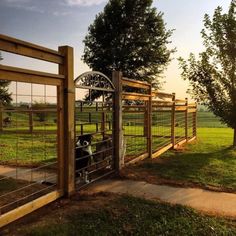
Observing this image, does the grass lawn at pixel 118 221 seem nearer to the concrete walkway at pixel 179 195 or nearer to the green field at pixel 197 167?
the concrete walkway at pixel 179 195

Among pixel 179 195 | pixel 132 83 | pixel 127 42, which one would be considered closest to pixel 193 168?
pixel 132 83

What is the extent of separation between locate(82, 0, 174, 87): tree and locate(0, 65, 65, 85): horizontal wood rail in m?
20.4

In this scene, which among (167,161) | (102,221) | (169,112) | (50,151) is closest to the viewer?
(102,221)

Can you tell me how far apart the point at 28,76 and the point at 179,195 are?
3270 mm

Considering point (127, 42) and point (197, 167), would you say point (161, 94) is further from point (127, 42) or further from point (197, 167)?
point (127, 42)

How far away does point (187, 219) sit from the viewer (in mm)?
4898

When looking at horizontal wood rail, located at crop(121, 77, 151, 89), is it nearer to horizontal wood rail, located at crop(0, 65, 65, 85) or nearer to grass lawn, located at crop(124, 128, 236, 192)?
grass lawn, located at crop(124, 128, 236, 192)

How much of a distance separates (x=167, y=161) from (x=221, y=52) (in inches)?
224

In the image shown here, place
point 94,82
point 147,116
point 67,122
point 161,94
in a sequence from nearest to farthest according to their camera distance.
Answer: point 67,122
point 94,82
point 147,116
point 161,94

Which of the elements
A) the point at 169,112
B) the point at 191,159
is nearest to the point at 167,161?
the point at 191,159

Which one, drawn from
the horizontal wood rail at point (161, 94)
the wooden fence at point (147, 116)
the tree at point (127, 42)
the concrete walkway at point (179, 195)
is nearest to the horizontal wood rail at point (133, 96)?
the wooden fence at point (147, 116)

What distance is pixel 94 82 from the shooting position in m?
6.89

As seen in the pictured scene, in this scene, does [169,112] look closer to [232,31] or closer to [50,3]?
[232,31]

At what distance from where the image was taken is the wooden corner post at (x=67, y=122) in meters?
5.71
